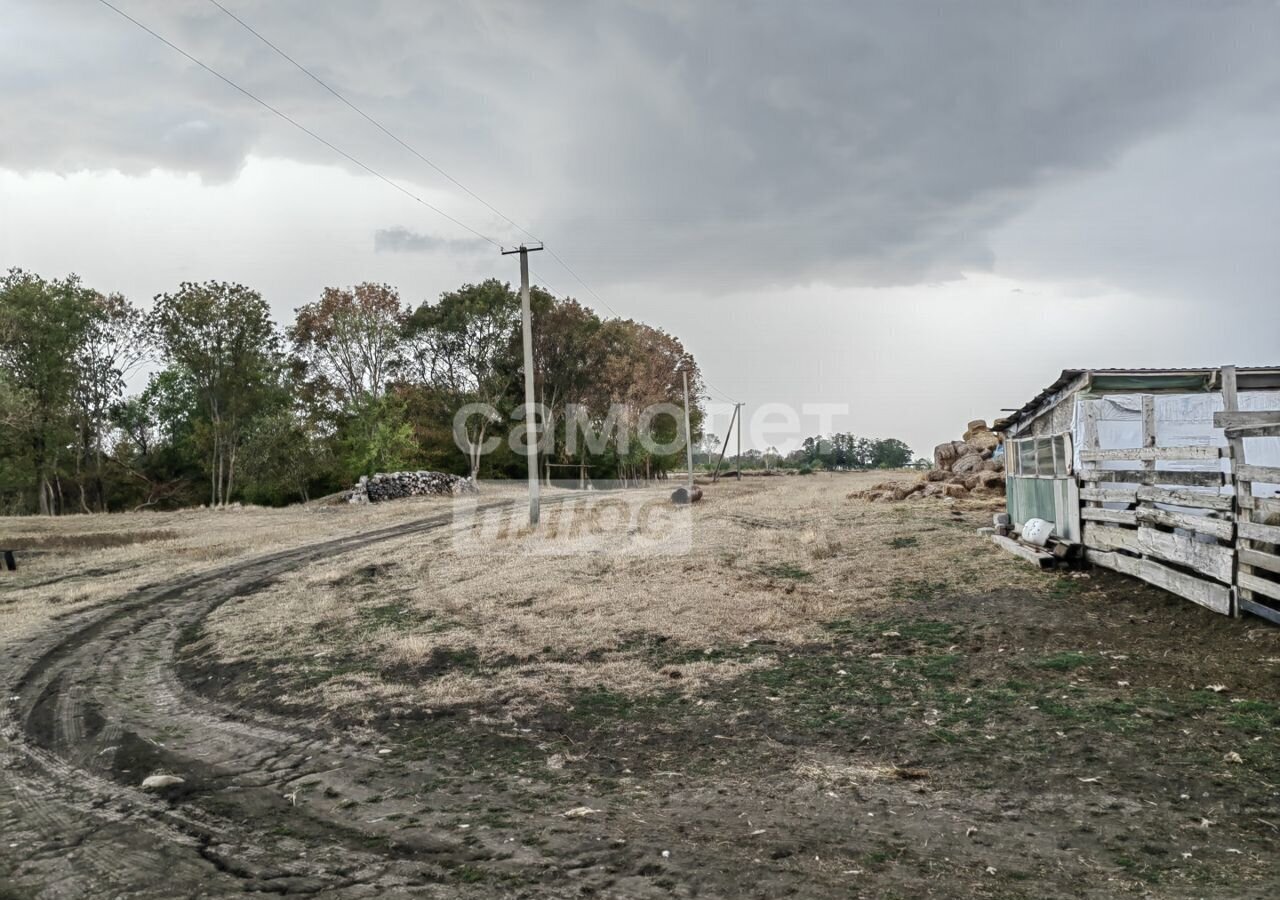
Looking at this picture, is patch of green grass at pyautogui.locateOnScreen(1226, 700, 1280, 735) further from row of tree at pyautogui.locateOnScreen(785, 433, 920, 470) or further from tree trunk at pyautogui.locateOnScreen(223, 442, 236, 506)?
row of tree at pyautogui.locateOnScreen(785, 433, 920, 470)

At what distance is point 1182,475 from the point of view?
8.92 m

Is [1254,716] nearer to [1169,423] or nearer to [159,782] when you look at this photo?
[159,782]

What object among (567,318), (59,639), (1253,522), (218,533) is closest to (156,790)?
(59,639)

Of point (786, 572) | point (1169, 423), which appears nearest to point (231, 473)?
point (786, 572)

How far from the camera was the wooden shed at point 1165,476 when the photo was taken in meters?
7.34

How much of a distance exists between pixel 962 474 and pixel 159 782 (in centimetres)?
2883

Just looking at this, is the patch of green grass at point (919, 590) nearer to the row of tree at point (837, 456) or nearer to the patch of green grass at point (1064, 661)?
the patch of green grass at point (1064, 661)

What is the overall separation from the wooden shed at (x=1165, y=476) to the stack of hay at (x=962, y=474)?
10463mm

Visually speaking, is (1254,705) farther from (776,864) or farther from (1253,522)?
(776,864)

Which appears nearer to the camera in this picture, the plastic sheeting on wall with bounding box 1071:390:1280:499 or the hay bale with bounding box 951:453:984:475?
the plastic sheeting on wall with bounding box 1071:390:1280:499

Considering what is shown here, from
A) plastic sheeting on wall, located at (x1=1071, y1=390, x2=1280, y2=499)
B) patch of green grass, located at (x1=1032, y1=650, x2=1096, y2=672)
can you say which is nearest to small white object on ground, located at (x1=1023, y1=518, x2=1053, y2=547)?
plastic sheeting on wall, located at (x1=1071, y1=390, x2=1280, y2=499)


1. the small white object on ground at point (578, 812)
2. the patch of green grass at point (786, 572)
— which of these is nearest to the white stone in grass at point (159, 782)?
the small white object on ground at point (578, 812)

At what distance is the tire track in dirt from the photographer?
12.0ft

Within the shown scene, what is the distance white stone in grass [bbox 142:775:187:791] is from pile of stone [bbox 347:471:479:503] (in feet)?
97.0
